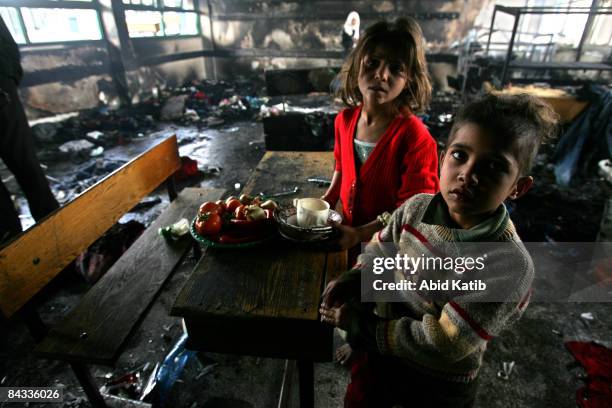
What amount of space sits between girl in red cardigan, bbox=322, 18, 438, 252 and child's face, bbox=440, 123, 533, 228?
54cm

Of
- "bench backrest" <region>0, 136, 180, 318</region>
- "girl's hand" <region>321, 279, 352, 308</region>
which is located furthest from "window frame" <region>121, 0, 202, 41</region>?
"girl's hand" <region>321, 279, 352, 308</region>

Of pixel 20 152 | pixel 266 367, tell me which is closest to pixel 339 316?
pixel 266 367

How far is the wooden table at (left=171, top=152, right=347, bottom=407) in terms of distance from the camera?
4.28 ft

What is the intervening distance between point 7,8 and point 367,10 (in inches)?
359

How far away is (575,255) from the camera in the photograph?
3.42 meters

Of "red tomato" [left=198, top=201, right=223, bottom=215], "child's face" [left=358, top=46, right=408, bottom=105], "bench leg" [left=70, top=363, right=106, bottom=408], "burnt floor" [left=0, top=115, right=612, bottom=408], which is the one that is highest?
"child's face" [left=358, top=46, right=408, bottom=105]

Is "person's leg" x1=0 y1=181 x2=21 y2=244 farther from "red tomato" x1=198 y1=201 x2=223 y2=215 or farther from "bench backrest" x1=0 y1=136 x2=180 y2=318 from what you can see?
"red tomato" x1=198 y1=201 x2=223 y2=215

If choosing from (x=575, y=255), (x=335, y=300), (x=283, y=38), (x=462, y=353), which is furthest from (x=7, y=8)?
(x=575, y=255)

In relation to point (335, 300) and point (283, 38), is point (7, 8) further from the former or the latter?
point (335, 300)

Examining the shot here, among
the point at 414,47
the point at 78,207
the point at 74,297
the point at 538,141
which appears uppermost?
the point at 414,47

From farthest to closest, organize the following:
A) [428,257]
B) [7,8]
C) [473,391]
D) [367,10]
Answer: [367,10], [7,8], [473,391], [428,257]

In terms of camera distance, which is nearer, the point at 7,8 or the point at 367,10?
the point at 7,8

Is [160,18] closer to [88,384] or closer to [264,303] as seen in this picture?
[88,384]

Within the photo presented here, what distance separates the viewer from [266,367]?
7.71 feet
